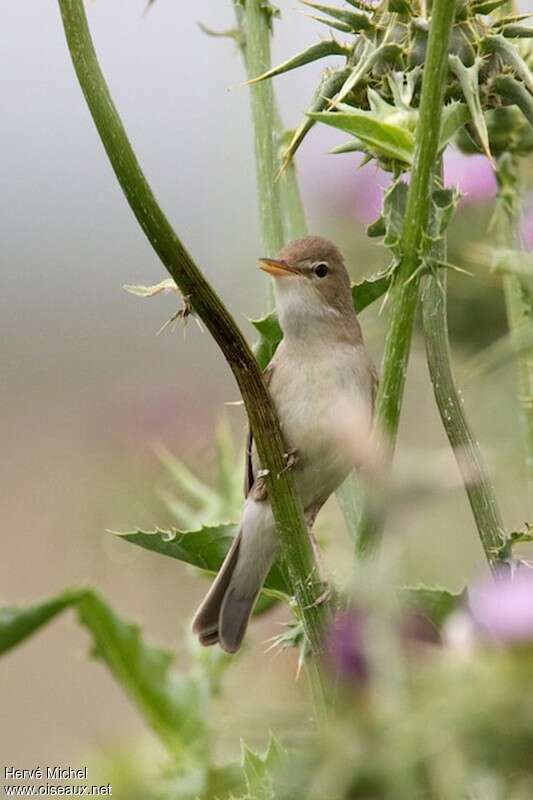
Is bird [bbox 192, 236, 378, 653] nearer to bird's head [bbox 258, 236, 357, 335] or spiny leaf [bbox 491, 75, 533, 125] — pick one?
bird's head [bbox 258, 236, 357, 335]

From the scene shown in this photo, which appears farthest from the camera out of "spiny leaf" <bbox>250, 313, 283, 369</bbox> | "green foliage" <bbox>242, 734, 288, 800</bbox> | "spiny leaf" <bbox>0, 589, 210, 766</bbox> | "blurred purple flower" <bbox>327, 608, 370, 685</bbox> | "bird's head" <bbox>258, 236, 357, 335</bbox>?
"bird's head" <bbox>258, 236, 357, 335</bbox>

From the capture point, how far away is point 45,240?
15.9 meters

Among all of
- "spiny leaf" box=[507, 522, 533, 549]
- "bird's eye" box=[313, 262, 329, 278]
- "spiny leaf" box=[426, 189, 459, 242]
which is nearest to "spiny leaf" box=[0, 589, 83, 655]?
"spiny leaf" box=[507, 522, 533, 549]

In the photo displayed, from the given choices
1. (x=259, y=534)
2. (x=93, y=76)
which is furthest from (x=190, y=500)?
(x=93, y=76)

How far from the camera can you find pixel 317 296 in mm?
3305

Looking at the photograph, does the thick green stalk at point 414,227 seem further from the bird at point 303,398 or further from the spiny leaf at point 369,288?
the bird at point 303,398

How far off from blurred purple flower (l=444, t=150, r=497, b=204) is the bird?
13.0 inches

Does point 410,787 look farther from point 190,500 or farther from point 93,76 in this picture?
point 190,500

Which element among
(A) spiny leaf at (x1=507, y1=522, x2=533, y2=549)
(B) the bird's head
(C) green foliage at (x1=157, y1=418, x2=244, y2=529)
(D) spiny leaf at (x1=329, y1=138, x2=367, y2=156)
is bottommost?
(C) green foliage at (x1=157, y1=418, x2=244, y2=529)

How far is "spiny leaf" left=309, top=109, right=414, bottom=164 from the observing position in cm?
163

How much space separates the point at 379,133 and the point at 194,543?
2.20 feet

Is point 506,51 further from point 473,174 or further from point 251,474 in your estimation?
point 251,474

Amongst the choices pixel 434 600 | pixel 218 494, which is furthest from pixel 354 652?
pixel 218 494

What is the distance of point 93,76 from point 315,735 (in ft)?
2.72
